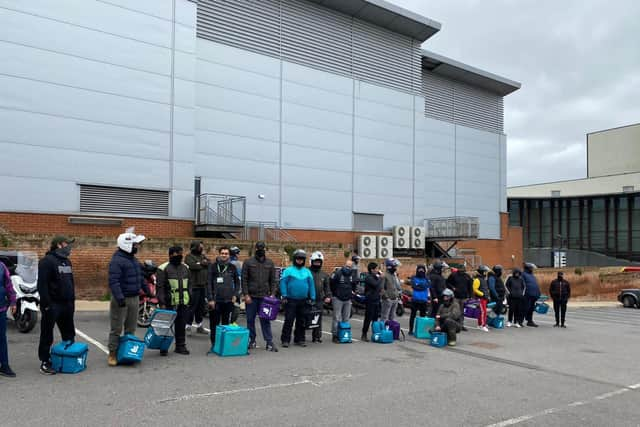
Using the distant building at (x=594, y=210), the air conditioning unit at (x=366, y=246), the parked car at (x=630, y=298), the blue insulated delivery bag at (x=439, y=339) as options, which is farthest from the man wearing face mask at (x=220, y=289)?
the distant building at (x=594, y=210)

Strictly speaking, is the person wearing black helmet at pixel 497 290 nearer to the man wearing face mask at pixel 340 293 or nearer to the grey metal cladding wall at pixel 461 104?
the man wearing face mask at pixel 340 293

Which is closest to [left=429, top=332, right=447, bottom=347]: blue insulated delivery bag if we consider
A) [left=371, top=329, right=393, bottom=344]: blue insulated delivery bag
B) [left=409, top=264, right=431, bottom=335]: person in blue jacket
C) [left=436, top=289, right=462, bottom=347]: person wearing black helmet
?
[left=436, top=289, right=462, bottom=347]: person wearing black helmet

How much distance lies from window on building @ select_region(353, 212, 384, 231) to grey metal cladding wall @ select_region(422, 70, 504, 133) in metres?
9.76

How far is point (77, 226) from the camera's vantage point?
2041cm

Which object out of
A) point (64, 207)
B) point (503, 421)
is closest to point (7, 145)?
point (64, 207)

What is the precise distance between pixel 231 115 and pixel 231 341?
18309mm

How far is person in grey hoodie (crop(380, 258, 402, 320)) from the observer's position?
12031 mm

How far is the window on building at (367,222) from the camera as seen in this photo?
30.4 metres

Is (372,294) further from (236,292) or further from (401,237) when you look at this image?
(401,237)

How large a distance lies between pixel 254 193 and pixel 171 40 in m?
8.08

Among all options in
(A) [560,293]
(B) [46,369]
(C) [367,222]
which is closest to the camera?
(B) [46,369]

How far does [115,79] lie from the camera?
21.5 meters

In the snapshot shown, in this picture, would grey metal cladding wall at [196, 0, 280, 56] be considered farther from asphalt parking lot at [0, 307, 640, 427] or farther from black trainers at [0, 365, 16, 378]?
black trainers at [0, 365, 16, 378]

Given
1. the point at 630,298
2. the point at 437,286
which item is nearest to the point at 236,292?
the point at 437,286
